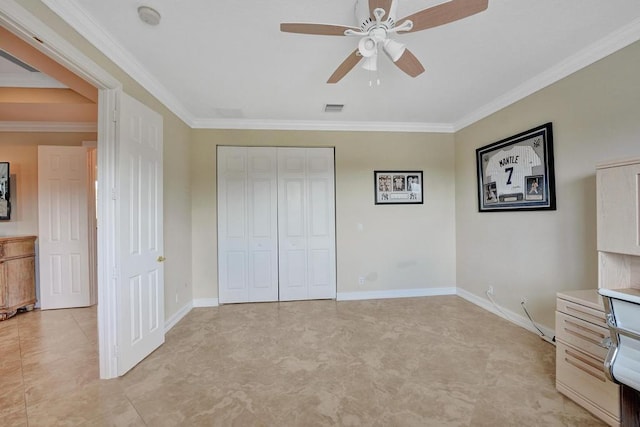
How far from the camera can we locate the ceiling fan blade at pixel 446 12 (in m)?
1.29

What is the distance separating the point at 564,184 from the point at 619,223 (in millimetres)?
1005

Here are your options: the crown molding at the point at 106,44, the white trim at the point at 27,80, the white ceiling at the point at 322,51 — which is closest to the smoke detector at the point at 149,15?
the white ceiling at the point at 322,51

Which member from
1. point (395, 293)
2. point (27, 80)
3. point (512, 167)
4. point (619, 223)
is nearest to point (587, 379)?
point (619, 223)

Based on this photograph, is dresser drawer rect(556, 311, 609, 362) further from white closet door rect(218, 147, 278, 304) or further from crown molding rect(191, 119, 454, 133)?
white closet door rect(218, 147, 278, 304)

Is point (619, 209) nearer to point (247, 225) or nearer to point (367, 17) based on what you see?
point (367, 17)

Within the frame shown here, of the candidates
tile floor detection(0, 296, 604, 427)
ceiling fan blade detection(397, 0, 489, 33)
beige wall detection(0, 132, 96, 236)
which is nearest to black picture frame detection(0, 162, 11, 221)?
beige wall detection(0, 132, 96, 236)

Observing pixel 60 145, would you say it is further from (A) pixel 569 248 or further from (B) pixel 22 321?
(A) pixel 569 248

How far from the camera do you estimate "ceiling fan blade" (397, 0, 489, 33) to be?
1295 millimetres

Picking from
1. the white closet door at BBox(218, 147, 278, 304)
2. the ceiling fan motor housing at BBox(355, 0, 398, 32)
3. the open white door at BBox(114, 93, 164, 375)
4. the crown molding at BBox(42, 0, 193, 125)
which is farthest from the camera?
the white closet door at BBox(218, 147, 278, 304)

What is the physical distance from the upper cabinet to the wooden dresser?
5986mm

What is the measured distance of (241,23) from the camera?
1.86 metres

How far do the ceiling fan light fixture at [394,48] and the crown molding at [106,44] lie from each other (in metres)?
2.01

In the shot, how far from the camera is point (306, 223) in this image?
3.91m

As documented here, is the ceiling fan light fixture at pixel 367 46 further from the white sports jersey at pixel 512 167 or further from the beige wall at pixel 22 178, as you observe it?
the beige wall at pixel 22 178
